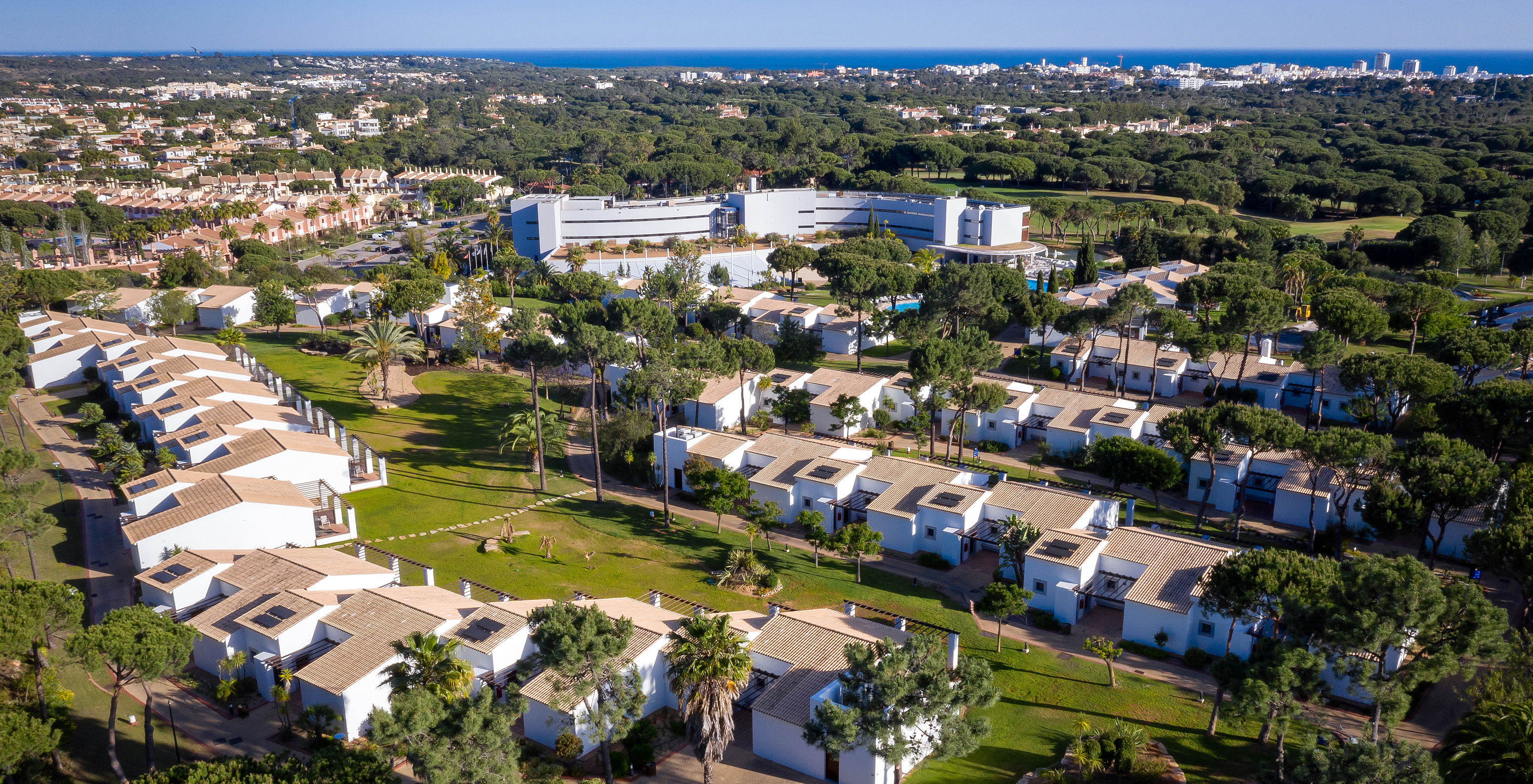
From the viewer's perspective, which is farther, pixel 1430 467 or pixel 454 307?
pixel 454 307

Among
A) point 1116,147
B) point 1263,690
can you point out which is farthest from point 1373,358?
point 1116,147

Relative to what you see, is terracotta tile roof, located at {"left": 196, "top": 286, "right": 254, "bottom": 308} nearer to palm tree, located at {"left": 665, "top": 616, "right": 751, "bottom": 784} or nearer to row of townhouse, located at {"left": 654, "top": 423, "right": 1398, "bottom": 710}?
Answer: row of townhouse, located at {"left": 654, "top": 423, "right": 1398, "bottom": 710}

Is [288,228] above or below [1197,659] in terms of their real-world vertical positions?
above

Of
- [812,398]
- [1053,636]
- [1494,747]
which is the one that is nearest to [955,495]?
→ [1053,636]

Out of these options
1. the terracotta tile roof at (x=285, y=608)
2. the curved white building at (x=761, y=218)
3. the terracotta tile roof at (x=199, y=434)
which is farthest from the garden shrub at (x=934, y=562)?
the curved white building at (x=761, y=218)

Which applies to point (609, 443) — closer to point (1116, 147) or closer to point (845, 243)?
point (845, 243)

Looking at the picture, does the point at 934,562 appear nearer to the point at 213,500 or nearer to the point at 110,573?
the point at 213,500

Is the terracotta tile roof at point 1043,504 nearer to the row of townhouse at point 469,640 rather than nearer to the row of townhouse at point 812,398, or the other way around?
the row of townhouse at point 469,640
